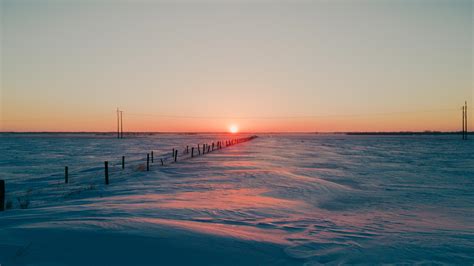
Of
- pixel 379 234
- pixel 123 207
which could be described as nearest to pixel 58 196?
pixel 123 207

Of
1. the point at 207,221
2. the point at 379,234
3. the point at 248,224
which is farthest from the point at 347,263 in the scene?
the point at 207,221

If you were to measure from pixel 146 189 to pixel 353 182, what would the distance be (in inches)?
364

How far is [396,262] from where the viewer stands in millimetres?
5223

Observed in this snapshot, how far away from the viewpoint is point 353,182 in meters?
15.5

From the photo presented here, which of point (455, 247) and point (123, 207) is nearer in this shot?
point (455, 247)

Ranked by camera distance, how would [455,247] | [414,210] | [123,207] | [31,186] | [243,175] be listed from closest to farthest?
[455,247], [123,207], [414,210], [31,186], [243,175]

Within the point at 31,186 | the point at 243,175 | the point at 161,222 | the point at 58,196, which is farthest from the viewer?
the point at 243,175

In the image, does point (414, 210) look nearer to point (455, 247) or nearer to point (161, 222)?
point (455, 247)

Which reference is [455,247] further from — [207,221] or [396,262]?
[207,221]

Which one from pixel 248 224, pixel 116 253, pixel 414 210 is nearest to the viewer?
pixel 116 253

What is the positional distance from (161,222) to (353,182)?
1121 cm

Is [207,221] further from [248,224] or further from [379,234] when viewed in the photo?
[379,234]

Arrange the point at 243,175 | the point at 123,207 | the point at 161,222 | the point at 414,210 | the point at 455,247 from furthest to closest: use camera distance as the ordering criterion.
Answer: the point at 243,175
the point at 414,210
the point at 123,207
the point at 161,222
the point at 455,247

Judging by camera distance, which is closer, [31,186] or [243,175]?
[31,186]
